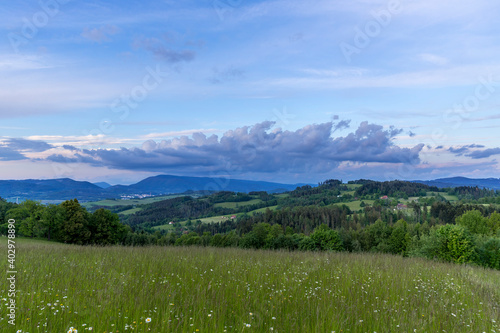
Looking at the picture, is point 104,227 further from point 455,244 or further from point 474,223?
point 474,223

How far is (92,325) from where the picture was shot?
4.61 meters

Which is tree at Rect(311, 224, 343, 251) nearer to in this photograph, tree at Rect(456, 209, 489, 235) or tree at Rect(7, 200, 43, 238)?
tree at Rect(7, 200, 43, 238)

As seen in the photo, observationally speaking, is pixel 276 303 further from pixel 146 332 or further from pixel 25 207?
pixel 25 207

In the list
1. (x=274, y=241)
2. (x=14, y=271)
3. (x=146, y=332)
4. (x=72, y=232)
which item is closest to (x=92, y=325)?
(x=146, y=332)

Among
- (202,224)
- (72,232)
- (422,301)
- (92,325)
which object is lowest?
(202,224)

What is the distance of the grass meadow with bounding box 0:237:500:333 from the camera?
16.2ft

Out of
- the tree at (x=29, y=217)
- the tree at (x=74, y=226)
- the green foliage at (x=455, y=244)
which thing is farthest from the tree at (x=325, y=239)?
the tree at (x=29, y=217)

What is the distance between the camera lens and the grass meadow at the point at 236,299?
4926 millimetres

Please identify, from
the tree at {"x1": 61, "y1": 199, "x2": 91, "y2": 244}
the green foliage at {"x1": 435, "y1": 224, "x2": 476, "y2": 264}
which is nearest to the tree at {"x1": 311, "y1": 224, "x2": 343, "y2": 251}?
the green foliage at {"x1": 435, "y1": 224, "x2": 476, "y2": 264}

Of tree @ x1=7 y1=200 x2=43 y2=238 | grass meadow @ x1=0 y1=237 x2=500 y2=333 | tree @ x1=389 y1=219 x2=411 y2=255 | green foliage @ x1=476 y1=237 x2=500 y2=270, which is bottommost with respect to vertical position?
tree @ x1=389 y1=219 x2=411 y2=255

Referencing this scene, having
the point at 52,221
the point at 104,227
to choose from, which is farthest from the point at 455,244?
the point at 52,221

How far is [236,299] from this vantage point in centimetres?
636

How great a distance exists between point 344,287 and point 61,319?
6160 mm

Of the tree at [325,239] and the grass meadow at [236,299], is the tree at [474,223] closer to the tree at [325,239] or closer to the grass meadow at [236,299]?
the tree at [325,239]
